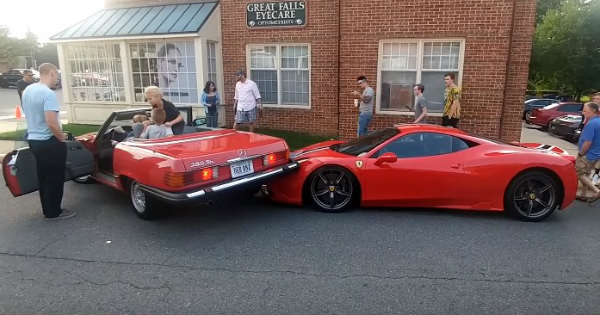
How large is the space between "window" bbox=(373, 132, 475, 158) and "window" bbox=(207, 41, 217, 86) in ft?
23.7

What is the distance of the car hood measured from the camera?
4.32 m

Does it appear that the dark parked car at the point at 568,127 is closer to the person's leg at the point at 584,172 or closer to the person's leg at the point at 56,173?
the person's leg at the point at 584,172

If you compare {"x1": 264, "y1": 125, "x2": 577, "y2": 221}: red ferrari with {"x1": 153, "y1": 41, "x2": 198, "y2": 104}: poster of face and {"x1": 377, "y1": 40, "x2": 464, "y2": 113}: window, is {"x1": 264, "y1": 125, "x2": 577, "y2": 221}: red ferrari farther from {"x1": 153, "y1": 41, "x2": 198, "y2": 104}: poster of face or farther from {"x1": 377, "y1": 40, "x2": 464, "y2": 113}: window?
Result: {"x1": 153, "y1": 41, "x2": 198, "y2": 104}: poster of face

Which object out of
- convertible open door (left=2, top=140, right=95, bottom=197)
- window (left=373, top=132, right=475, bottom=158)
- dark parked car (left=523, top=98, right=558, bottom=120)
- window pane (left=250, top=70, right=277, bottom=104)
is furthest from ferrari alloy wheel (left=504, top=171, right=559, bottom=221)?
dark parked car (left=523, top=98, right=558, bottom=120)

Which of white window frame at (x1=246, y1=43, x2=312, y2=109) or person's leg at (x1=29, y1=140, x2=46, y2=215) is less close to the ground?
white window frame at (x1=246, y1=43, x2=312, y2=109)

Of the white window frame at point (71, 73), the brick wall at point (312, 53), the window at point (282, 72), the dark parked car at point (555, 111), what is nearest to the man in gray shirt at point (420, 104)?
the brick wall at point (312, 53)

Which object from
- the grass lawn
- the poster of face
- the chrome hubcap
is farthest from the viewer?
the poster of face

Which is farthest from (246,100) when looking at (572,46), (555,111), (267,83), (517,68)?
(572,46)

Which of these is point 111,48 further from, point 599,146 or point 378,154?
point 599,146

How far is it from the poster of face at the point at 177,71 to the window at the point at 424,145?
7.52 m

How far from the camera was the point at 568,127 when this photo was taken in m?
12.6

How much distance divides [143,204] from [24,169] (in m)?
1.58

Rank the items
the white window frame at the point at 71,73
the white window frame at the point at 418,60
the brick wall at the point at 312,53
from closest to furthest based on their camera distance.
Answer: the white window frame at the point at 418,60 < the brick wall at the point at 312,53 < the white window frame at the point at 71,73

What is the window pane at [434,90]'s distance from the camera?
367 inches
